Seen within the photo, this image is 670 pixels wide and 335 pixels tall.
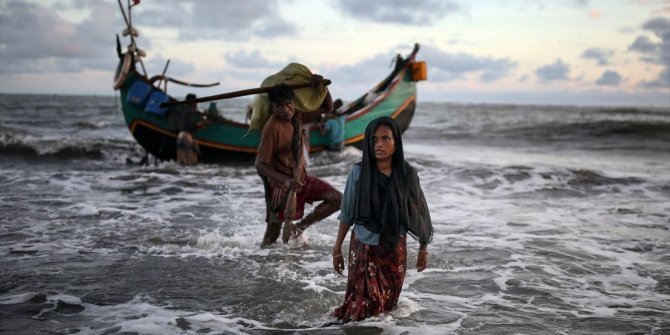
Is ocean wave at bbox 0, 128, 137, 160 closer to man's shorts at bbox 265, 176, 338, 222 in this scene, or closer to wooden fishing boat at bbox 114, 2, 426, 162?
wooden fishing boat at bbox 114, 2, 426, 162

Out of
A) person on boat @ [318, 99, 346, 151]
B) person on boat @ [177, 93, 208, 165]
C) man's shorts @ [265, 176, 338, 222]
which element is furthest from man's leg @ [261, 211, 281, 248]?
person on boat @ [318, 99, 346, 151]

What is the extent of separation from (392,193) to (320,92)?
7.38 feet

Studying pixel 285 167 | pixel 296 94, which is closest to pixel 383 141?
pixel 285 167

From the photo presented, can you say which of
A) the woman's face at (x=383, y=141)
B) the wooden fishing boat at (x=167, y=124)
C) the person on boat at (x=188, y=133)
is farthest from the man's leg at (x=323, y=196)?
→ the person on boat at (x=188, y=133)

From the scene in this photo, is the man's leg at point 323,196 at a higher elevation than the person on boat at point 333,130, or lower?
lower

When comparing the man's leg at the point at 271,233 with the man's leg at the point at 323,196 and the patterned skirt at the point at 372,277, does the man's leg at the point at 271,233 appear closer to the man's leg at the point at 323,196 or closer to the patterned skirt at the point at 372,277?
the man's leg at the point at 323,196

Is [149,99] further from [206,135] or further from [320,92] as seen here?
[320,92]

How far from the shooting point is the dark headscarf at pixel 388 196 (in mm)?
3432

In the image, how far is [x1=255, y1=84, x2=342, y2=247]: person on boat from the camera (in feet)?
16.9

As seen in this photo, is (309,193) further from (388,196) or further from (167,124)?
(167,124)

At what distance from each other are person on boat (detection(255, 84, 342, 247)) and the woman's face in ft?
6.07

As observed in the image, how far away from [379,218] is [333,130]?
11.6m

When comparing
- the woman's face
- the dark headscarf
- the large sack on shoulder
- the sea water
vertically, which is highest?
the large sack on shoulder

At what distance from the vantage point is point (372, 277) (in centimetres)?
362
